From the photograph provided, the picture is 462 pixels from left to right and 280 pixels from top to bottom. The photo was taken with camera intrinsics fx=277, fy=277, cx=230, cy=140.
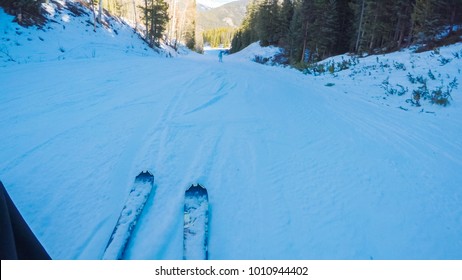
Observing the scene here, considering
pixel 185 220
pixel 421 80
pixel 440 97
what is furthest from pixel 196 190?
pixel 421 80

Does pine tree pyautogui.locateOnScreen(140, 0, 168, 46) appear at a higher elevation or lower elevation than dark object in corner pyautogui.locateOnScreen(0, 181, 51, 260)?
higher

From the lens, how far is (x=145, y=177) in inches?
142

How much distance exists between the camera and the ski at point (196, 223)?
2618 mm

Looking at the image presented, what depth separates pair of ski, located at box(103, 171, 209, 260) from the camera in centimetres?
259

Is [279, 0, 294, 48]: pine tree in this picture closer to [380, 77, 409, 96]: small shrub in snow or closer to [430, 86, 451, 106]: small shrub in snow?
[380, 77, 409, 96]: small shrub in snow

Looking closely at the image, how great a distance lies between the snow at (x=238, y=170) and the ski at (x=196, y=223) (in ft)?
0.36

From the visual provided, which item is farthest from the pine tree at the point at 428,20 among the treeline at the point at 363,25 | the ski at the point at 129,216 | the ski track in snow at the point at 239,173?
the ski at the point at 129,216

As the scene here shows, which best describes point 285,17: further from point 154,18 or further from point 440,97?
point 440,97

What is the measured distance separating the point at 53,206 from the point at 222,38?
147810 mm

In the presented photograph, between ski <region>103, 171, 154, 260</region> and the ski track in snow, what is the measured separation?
0.10 metres

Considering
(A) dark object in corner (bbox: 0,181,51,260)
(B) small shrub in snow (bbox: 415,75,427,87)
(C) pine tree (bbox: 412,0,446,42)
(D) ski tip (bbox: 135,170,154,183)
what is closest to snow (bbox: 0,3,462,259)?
(D) ski tip (bbox: 135,170,154,183)

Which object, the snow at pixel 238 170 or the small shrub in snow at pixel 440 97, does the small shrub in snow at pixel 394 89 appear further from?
the snow at pixel 238 170

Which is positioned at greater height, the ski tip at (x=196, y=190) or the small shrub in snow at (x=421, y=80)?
the small shrub in snow at (x=421, y=80)

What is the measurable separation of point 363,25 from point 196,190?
94.1 ft
